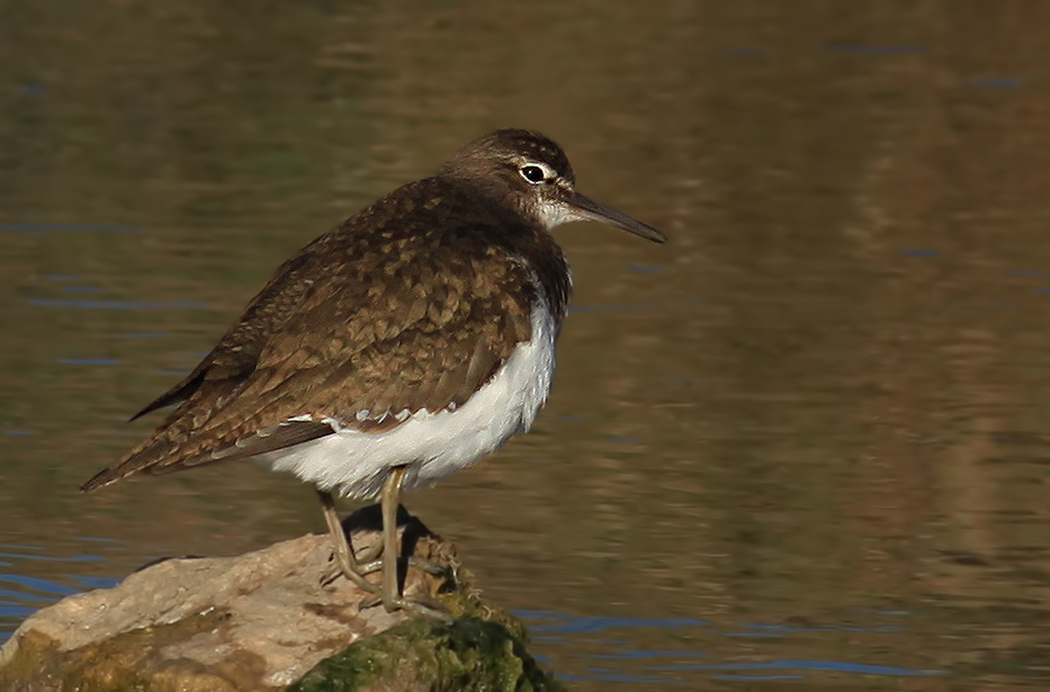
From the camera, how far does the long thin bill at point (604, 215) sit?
419 inches

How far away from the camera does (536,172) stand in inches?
411

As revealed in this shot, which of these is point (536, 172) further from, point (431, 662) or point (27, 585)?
point (27, 585)

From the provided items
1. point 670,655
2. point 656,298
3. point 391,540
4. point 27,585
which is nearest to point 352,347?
point 391,540

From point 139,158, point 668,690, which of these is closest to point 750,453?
point 668,690

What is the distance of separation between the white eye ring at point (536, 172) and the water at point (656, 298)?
1986 mm

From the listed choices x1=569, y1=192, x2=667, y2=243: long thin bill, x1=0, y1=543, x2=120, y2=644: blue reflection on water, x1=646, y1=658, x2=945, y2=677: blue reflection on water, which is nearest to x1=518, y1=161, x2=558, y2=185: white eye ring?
x1=569, y1=192, x2=667, y2=243: long thin bill

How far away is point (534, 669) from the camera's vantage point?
8.77 meters

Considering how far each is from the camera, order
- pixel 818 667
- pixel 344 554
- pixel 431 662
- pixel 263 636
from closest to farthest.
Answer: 1. pixel 431 662
2. pixel 263 636
3. pixel 344 554
4. pixel 818 667

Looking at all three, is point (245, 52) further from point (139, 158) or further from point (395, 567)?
point (395, 567)

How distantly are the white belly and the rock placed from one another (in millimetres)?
455

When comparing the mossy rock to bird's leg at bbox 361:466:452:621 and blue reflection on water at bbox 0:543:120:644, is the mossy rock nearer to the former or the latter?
bird's leg at bbox 361:466:452:621

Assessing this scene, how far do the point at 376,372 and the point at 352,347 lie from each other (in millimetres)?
143

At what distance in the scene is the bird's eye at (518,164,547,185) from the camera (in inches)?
409

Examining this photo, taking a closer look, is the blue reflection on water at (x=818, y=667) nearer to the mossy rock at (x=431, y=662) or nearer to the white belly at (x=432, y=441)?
the mossy rock at (x=431, y=662)
